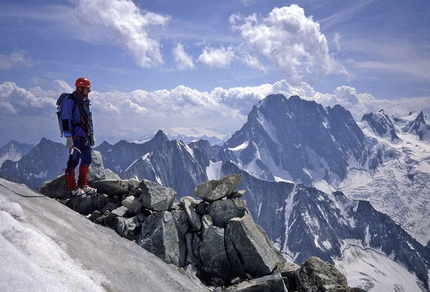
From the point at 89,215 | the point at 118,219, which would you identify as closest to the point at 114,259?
the point at 118,219

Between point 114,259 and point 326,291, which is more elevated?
point 114,259

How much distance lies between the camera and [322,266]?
39.4 feet

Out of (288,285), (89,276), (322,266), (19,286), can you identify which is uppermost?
(19,286)

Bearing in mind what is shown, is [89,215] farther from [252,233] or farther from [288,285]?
[288,285]

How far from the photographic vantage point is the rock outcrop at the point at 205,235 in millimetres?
11873

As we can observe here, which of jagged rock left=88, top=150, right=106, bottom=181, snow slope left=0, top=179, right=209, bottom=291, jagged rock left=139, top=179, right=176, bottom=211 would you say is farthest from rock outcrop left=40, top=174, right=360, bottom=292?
snow slope left=0, top=179, right=209, bottom=291

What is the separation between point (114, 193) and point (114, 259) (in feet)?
27.0

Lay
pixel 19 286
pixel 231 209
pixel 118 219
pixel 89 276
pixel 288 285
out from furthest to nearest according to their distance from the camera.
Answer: pixel 231 209
pixel 118 219
pixel 288 285
pixel 89 276
pixel 19 286

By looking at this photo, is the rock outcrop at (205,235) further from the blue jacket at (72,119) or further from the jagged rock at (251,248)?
the blue jacket at (72,119)

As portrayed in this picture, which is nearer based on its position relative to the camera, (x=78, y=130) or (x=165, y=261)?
(x=165, y=261)

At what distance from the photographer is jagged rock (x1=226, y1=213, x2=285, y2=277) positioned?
13117mm

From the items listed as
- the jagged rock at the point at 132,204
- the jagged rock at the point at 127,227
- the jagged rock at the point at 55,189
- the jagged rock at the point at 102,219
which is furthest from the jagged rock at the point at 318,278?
the jagged rock at the point at 55,189

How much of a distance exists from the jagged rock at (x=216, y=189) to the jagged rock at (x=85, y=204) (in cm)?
564

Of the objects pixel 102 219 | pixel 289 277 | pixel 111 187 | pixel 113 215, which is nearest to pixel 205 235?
pixel 289 277
